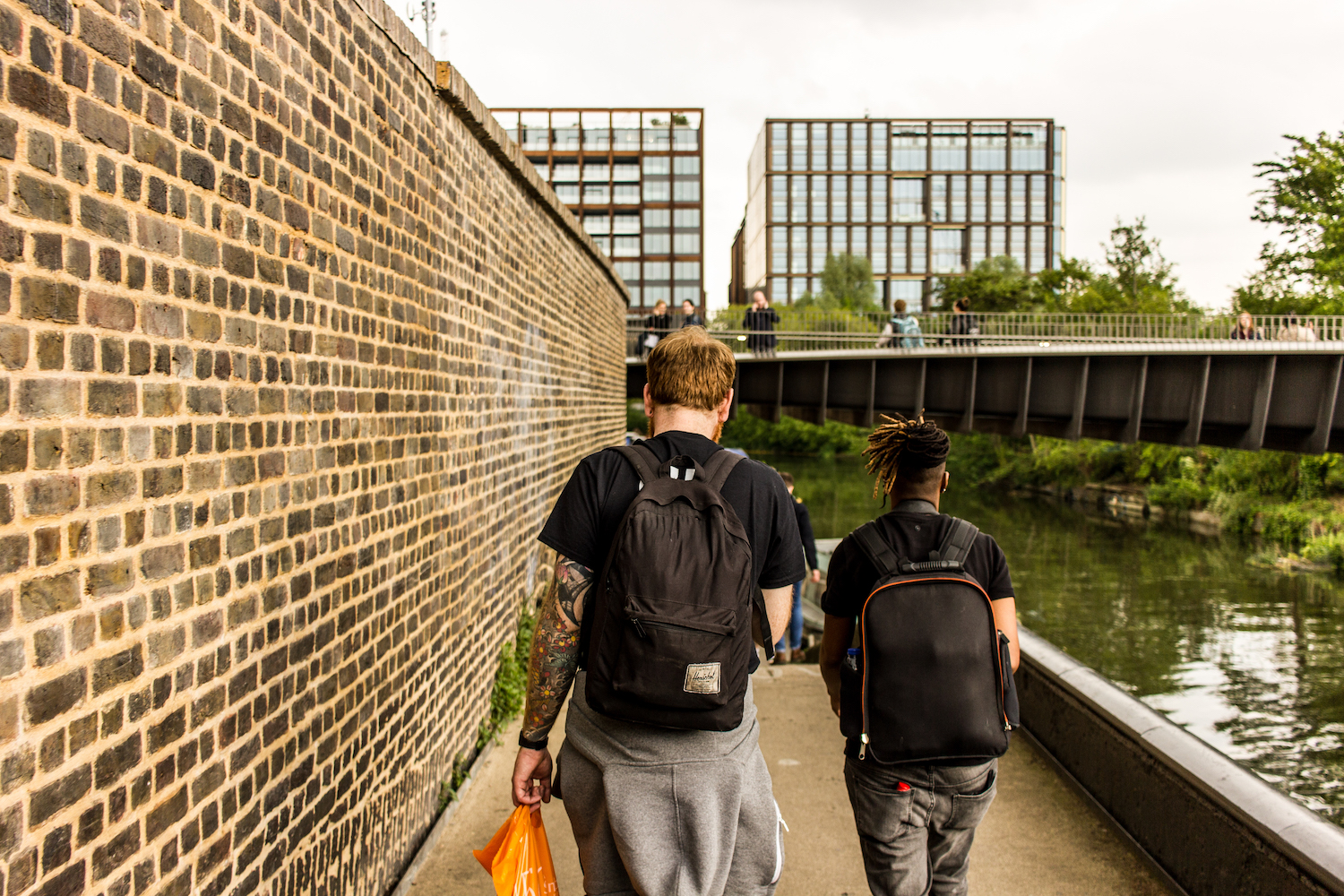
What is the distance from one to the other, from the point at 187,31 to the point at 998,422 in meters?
19.1

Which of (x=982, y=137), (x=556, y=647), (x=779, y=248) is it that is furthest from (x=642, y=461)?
(x=982, y=137)

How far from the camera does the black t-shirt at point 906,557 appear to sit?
2.70 metres

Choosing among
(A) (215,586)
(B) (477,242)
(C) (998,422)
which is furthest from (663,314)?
(A) (215,586)

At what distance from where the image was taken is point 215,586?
2.30m

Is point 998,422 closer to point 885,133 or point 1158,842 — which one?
point 1158,842

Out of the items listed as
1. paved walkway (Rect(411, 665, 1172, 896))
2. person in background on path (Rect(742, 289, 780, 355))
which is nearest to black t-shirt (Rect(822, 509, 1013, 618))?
paved walkway (Rect(411, 665, 1172, 896))

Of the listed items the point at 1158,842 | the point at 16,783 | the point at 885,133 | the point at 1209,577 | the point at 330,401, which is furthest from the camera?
the point at 885,133

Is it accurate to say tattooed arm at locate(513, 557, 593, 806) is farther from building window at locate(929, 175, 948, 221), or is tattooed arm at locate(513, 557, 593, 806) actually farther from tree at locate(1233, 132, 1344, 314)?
building window at locate(929, 175, 948, 221)

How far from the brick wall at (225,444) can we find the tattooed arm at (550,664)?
0.81 m

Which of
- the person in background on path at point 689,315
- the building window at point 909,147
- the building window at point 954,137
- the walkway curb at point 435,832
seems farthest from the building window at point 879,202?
the walkway curb at point 435,832

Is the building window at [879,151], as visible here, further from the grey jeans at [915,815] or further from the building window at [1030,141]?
the grey jeans at [915,815]

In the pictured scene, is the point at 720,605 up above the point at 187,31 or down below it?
below

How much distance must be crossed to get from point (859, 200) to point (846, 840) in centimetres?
8691

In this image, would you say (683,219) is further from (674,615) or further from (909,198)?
(674,615)
